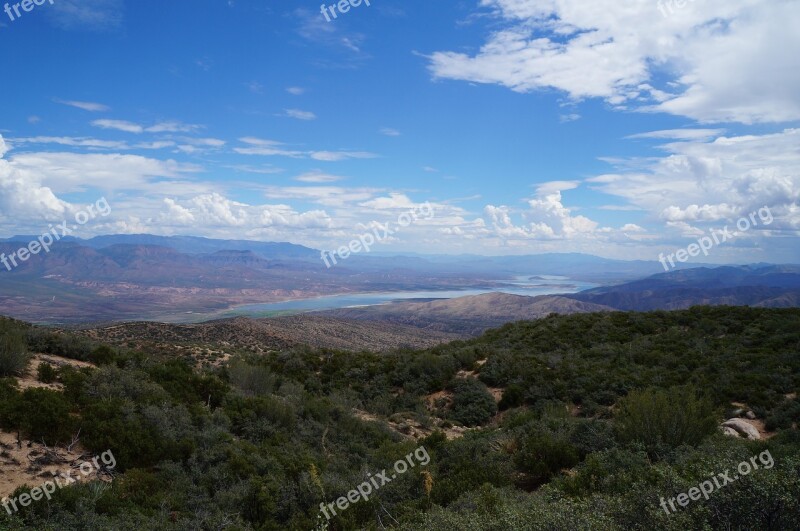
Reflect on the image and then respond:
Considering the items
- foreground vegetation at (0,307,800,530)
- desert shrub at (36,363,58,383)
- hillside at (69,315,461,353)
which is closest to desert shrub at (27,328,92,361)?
foreground vegetation at (0,307,800,530)

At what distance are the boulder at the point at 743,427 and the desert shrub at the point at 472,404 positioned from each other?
690 cm

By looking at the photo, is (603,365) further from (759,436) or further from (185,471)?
(185,471)

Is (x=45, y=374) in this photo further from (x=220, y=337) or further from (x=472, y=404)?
(x=220, y=337)

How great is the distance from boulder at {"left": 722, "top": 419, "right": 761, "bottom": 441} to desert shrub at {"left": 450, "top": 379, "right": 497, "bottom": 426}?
22.6ft

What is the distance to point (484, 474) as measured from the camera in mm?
8180

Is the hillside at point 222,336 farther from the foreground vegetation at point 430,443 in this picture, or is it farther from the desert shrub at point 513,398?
the desert shrub at point 513,398

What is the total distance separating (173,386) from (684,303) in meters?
156

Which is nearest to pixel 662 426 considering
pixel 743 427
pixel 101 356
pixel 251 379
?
pixel 743 427

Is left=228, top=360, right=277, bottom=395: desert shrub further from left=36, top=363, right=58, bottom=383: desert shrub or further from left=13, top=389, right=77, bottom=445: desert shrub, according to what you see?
left=13, top=389, right=77, bottom=445: desert shrub

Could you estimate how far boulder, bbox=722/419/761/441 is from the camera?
10.9m

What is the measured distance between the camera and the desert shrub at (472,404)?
15.2 m

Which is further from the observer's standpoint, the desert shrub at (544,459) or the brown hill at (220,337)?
the brown hill at (220,337)

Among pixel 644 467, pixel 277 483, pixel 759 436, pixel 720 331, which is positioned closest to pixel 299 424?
pixel 277 483

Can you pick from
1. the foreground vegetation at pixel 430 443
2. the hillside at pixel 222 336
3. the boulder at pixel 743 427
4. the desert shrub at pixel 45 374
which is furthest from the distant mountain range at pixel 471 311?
the desert shrub at pixel 45 374
